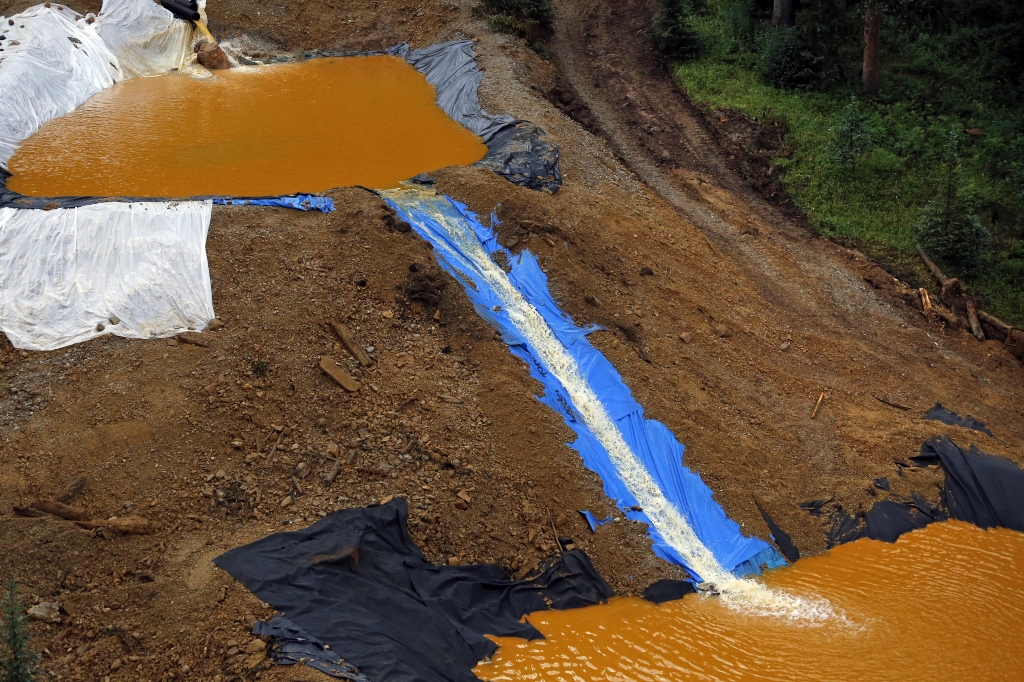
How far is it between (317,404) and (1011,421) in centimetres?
933

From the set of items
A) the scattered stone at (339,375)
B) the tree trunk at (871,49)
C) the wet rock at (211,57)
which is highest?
the tree trunk at (871,49)

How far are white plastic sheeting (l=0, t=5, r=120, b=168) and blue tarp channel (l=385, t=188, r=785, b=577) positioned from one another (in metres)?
6.83

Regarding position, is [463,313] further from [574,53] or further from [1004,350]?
[574,53]

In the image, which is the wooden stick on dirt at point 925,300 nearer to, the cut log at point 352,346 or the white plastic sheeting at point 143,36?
the cut log at point 352,346

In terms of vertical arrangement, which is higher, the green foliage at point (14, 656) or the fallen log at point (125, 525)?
the green foliage at point (14, 656)


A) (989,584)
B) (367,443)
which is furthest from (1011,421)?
(367,443)

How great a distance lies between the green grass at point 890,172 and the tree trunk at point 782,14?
2.15 meters

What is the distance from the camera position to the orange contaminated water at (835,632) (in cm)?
779

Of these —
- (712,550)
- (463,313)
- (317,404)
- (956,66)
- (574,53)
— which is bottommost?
(712,550)

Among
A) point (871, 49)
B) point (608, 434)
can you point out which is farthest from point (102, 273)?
point (871, 49)

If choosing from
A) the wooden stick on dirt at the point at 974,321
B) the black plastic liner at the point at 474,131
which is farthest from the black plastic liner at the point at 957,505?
the black plastic liner at the point at 474,131

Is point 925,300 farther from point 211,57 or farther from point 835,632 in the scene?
point 211,57

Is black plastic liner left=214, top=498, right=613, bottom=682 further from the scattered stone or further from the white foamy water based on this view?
the scattered stone

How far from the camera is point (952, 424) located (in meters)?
10.8
